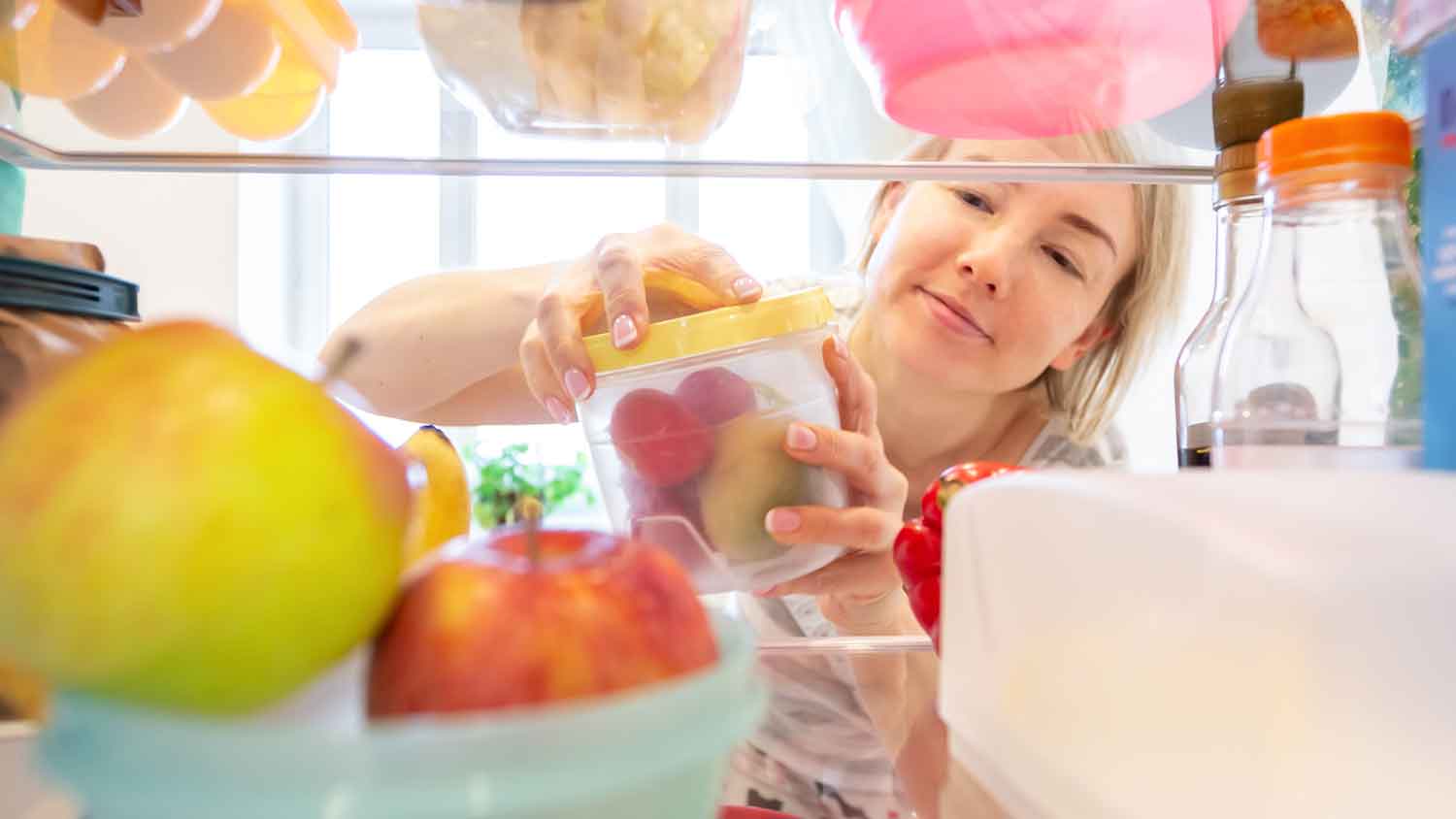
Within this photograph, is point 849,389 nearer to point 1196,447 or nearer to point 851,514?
point 851,514

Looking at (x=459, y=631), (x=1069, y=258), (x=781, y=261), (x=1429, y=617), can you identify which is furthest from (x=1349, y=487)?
(x=781, y=261)

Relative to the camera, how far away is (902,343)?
102 centimetres

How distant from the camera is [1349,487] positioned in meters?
0.31

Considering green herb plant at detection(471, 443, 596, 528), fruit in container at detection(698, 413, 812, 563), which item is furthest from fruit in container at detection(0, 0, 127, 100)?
green herb plant at detection(471, 443, 596, 528)

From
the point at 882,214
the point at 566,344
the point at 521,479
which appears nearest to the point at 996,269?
the point at 882,214

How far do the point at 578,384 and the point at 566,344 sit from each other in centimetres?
4

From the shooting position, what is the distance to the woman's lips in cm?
97

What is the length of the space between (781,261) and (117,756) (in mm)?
2903

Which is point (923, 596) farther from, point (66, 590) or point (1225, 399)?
point (66, 590)

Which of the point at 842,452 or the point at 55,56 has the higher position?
the point at 55,56

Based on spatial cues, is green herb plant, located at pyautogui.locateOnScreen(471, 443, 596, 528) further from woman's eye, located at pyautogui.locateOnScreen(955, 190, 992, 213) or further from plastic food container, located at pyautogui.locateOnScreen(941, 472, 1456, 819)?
plastic food container, located at pyautogui.locateOnScreen(941, 472, 1456, 819)

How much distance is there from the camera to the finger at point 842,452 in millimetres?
543

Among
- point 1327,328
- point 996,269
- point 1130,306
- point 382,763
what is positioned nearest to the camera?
point 382,763

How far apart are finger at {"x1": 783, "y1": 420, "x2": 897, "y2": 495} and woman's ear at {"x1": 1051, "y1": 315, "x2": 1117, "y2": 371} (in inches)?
23.2
